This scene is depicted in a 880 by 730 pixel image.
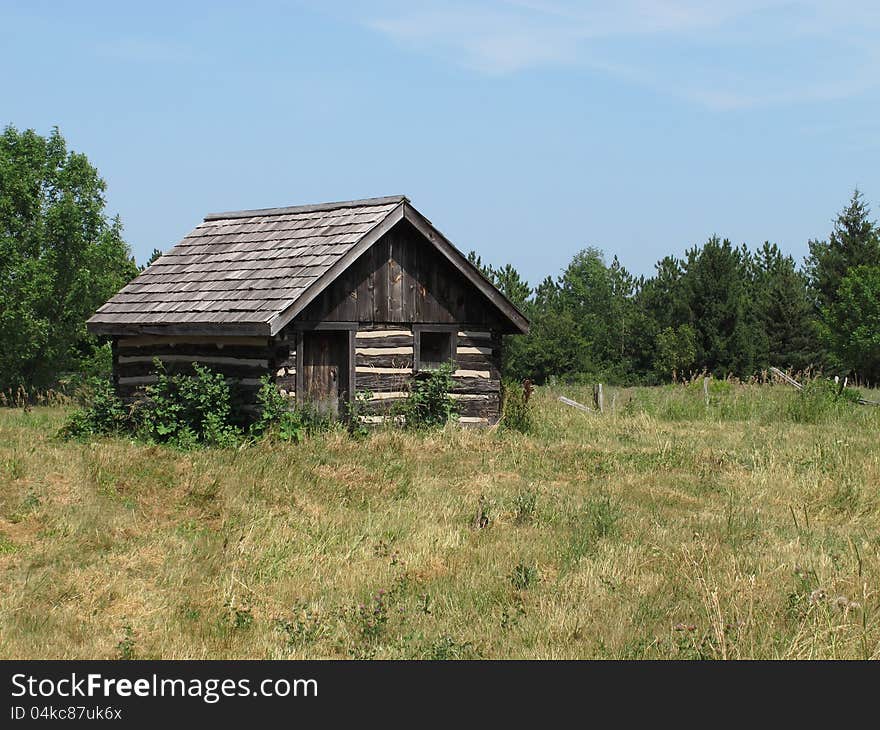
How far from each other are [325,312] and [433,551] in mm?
8376

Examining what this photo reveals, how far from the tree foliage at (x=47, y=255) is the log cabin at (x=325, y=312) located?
627 inches

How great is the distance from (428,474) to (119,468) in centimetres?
402

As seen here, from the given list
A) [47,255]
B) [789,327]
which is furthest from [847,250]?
[47,255]

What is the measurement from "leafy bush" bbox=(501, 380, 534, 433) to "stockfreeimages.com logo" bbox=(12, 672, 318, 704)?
13733 millimetres

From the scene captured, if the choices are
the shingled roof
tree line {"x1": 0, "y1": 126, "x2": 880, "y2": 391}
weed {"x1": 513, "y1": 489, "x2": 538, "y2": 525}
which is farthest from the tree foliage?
weed {"x1": 513, "y1": 489, "x2": 538, "y2": 525}

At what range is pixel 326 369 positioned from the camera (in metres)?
17.9

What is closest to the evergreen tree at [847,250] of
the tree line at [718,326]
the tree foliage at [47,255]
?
the tree line at [718,326]

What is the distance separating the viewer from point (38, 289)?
34.5 metres

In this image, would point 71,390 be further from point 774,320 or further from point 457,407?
point 774,320

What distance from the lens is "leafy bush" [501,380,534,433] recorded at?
65.3ft

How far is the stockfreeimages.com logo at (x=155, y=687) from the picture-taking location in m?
6.02

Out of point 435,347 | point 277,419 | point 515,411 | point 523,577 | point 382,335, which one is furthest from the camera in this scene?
point 515,411

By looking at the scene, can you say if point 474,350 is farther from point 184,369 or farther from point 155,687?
point 155,687

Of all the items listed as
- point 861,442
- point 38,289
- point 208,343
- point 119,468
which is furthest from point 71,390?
point 861,442
